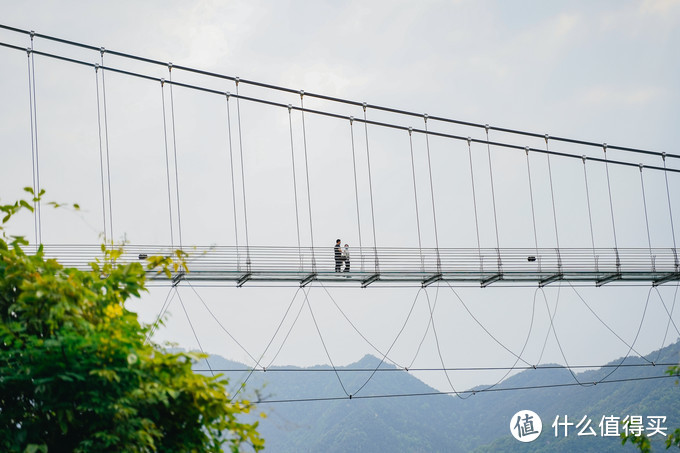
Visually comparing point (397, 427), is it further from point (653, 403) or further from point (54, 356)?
point (54, 356)

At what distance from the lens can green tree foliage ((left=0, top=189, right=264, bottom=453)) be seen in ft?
28.7

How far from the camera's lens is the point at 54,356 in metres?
8.81

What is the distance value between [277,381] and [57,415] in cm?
15677

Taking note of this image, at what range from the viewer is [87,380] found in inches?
348

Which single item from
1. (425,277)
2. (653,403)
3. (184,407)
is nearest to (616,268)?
(425,277)
